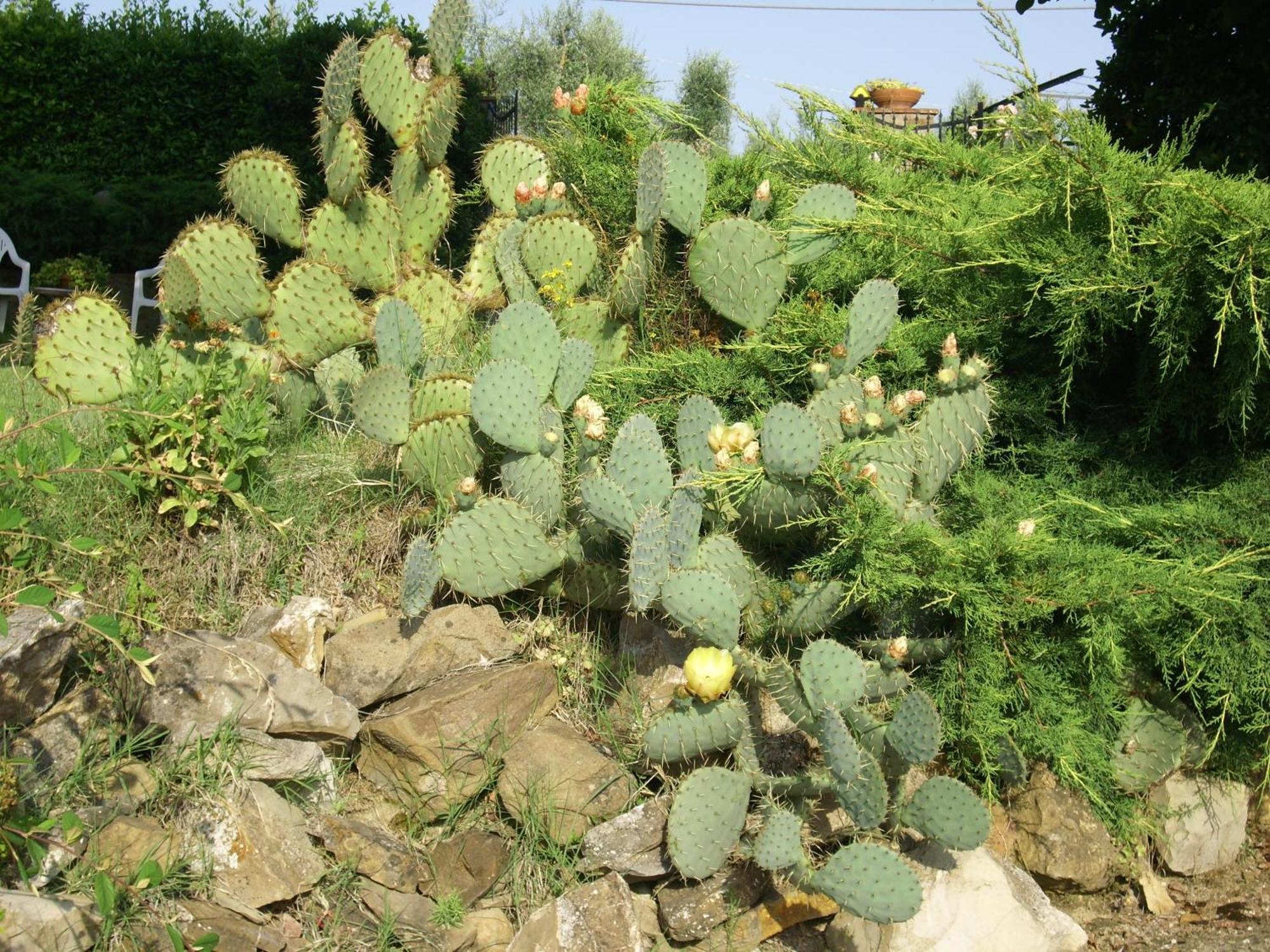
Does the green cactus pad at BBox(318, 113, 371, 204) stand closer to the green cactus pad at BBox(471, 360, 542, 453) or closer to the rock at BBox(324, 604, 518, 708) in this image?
the green cactus pad at BBox(471, 360, 542, 453)

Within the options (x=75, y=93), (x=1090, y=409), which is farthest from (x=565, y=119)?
(x=75, y=93)

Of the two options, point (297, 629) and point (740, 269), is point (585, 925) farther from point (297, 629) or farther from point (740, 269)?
point (740, 269)

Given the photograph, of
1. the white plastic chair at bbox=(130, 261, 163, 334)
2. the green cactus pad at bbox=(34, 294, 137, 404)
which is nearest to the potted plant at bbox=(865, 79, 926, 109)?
the white plastic chair at bbox=(130, 261, 163, 334)

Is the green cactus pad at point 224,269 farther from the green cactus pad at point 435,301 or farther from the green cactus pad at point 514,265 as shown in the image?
the green cactus pad at point 514,265

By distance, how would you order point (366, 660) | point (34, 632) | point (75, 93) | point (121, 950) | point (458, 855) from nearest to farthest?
point (121, 950), point (34, 632), point (458, 855), point (366, 660), point (75, 93)

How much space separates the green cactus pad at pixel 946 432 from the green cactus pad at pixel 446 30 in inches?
95.2

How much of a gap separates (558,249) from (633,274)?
1.03 ft

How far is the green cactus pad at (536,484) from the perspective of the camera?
10.5 feet

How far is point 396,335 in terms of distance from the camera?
11.7 ft

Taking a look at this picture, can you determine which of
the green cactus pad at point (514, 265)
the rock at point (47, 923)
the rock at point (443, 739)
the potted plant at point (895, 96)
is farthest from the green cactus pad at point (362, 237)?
the potted plant at point (895, 96)

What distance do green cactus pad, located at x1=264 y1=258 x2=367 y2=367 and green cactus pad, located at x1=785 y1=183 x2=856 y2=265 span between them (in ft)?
4.76

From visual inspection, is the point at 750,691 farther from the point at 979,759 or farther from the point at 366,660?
the point at 366,660

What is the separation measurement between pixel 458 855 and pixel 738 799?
69cm

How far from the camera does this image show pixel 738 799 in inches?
104
